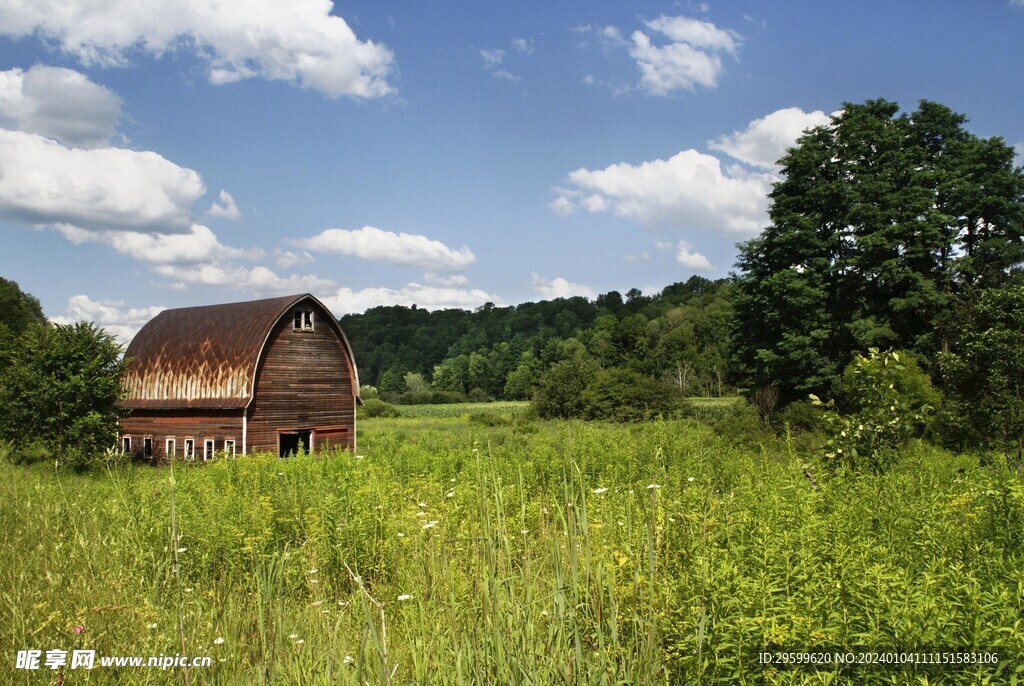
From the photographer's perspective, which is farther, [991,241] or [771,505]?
[991,241]

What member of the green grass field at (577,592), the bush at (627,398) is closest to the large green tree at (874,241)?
the bush at (627,398)

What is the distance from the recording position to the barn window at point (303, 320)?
2455cm

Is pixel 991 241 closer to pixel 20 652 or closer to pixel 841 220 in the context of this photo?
pixel 841 220

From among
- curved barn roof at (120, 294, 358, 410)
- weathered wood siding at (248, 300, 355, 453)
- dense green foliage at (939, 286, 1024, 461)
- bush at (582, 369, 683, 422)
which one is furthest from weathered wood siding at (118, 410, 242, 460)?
bush at (582, 369, 683, 422)

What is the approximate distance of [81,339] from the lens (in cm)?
2036

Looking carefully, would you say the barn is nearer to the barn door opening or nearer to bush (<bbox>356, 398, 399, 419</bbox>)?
the barn door opening

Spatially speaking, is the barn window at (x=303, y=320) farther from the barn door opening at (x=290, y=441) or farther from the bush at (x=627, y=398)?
the bush at (x=627, y=398)

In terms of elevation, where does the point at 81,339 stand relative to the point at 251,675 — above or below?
above

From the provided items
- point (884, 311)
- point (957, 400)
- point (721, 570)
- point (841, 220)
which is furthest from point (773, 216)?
point (721, 570)

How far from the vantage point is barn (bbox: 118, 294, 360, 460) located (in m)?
23.0

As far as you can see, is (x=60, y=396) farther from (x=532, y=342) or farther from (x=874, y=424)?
(x=532, y=342)

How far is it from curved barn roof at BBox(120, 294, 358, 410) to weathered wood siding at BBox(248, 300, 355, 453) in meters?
0.43

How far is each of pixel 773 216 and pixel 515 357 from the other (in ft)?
258

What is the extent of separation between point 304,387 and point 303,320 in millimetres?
2536
